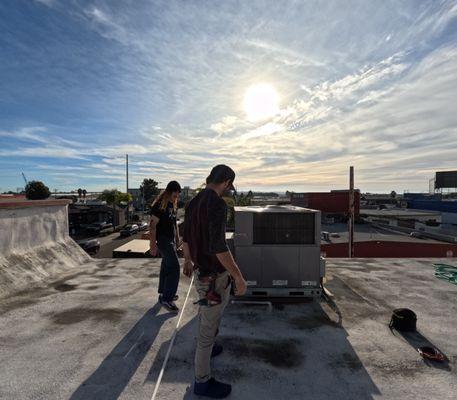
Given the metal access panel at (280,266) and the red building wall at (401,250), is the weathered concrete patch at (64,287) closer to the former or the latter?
the metal access panel at (280,266)

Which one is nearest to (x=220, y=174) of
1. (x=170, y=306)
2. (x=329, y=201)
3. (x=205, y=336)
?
(x=205, y=336)

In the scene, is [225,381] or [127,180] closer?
[225,381]

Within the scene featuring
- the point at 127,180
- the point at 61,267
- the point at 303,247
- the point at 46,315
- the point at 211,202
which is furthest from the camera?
the point at 127,180

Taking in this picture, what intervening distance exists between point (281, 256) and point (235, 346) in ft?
6.25

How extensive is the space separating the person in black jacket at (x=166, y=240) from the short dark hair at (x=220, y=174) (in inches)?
78.6

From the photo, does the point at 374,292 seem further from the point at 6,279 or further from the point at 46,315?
the point at 6,279

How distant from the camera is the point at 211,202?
8.63 ft

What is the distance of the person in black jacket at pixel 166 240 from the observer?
186 inches

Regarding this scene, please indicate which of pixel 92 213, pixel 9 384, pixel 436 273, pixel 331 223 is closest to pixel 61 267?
pixel 9 384

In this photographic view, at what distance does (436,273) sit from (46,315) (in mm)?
8321

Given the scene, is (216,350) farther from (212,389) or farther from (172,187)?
(172,187)

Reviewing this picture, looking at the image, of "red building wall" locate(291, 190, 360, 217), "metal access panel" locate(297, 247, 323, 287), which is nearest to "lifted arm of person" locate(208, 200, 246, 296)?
"metal access panel" locate(297, 247, 323, 287)

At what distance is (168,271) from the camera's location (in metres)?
4.81

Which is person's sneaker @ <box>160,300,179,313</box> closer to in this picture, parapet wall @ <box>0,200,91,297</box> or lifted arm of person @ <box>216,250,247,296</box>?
lifted arm of person @ <box>216,250,247,296</box>
